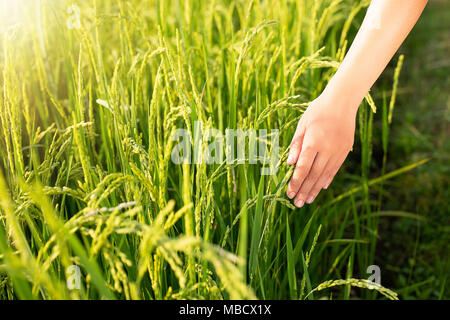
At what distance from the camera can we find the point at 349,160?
228 centimetres

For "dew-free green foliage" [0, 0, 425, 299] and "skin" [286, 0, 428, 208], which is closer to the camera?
"dew-free green foliage" [0, 0, 425, 299]

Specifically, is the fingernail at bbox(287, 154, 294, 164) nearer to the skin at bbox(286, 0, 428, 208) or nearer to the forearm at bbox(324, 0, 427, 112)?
the skin at bbox(286, 0, 428, 208)

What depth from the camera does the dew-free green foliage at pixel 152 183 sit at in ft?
2.36

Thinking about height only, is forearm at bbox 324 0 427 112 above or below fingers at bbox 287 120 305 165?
above

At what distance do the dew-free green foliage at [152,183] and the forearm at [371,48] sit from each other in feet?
0.34

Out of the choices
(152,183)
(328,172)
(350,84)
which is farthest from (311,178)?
(152,183)

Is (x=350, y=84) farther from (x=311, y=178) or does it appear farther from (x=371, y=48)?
(x=311, y=178)

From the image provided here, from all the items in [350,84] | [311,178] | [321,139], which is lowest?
[311,178]

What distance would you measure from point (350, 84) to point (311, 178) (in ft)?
0.83

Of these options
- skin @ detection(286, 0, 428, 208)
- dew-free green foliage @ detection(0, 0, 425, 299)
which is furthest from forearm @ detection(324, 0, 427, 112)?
dew-free green foliage @ detection(0, 0, 425, 299)

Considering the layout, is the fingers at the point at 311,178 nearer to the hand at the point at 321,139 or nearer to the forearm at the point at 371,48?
the hand at the point at 321,139

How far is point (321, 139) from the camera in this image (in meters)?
0.95

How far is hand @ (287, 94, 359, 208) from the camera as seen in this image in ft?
3.13
